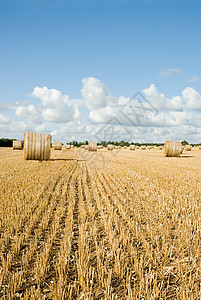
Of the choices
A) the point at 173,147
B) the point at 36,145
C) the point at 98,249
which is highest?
the point at 173,147

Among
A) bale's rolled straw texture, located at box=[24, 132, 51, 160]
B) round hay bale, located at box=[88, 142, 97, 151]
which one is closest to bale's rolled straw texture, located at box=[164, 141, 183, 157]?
round hay bale, located at box=[88, 142, 97, 151]

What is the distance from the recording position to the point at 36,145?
52.1 feet

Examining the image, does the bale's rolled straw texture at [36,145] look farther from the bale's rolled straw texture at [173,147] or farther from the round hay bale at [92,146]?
the round hay bale at [92,146]

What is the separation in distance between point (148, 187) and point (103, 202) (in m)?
2.39

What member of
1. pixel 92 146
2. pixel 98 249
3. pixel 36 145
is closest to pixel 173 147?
pixel 92 146

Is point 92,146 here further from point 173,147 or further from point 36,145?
point 36,145

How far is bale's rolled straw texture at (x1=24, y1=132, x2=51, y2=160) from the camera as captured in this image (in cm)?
1557

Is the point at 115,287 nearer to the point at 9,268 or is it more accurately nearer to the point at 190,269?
the point at 190,269

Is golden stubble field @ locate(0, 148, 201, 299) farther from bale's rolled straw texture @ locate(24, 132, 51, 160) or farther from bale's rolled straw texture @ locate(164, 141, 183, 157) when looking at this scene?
bale's rolled straw texture @ locate(164, 141, 183, 157)

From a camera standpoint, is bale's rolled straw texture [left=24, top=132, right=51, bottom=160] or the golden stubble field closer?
the golden stubble field

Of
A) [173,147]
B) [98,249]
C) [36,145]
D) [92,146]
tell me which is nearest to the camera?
[98,249]

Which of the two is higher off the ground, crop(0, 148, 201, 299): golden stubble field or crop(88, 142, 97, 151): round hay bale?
crop(88, 142, 97, 151): round hay bale

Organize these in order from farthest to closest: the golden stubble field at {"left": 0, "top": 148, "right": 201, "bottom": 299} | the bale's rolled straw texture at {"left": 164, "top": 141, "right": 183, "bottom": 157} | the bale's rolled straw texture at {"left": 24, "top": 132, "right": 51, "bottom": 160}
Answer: the bale's rolled straw texture at {"left": 164, "top": 141, "right": 183, "bottom": 157}, the bale's rolled straw texture at {"left": 24, "top": 132, "right": 51, "bottom": 160}, the golden stubble field at {"left": 0, "top": 148, "right": 201, "bottom": 299}

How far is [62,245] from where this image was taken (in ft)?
11.9
